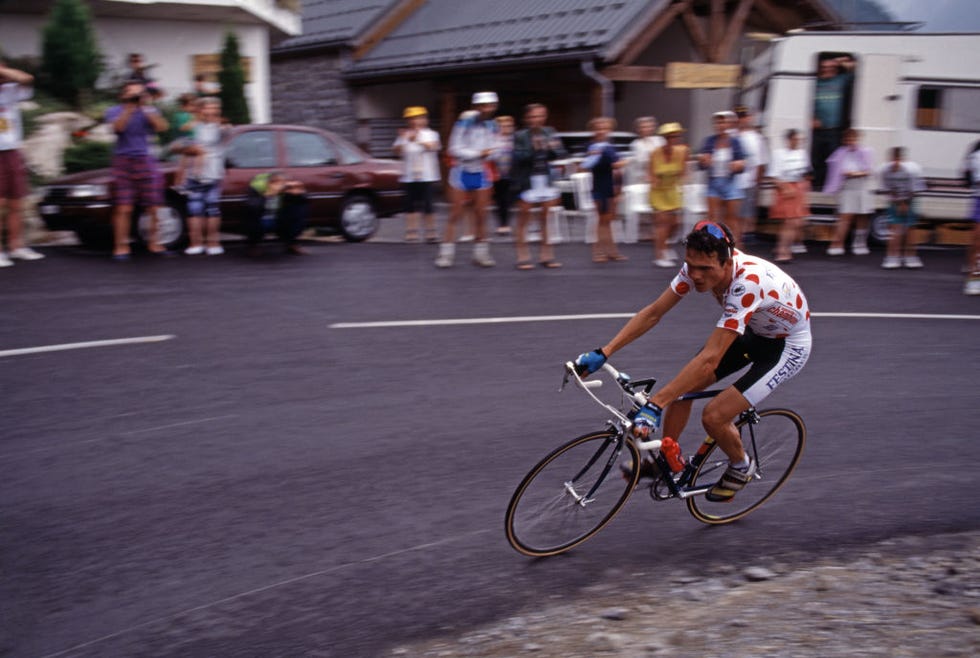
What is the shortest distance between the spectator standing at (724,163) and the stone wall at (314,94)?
56.5 ft

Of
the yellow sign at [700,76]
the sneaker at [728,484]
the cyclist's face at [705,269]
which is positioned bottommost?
the sneaker at [728,484]

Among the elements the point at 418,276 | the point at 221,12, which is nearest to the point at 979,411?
the point at 418,276

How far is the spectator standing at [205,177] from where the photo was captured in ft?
44.0

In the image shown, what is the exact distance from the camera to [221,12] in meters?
22.9

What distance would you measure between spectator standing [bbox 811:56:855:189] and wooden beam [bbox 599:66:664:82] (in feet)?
21.3

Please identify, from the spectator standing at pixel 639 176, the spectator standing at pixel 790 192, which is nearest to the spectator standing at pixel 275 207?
the spectator standing at pixel 639 176

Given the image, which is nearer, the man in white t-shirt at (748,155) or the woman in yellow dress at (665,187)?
the man in white t-shirt at (748,155)

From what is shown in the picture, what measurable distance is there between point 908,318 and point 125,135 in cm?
923

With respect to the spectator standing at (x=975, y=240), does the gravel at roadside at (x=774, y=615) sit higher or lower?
lower

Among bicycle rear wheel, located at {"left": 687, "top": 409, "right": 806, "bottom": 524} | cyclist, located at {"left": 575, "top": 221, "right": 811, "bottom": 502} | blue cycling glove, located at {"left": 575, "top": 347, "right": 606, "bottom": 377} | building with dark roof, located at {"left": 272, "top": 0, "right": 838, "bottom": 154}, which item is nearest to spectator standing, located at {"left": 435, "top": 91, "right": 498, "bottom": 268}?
bicycle rear wheel, located at {"left": 687, "top": 409, "right": 806, "bottom": 524}

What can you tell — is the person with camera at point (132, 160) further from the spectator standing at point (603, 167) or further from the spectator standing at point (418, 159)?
the spectator standing at point (603, 167)

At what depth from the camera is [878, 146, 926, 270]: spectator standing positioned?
1451cm

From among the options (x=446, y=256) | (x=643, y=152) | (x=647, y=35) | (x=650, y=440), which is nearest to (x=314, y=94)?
(x=647, y=35)

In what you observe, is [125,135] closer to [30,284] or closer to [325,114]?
[30,284]
